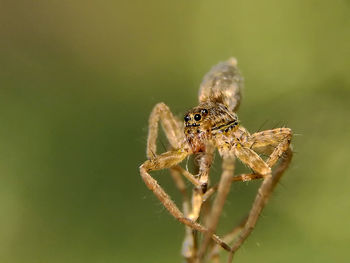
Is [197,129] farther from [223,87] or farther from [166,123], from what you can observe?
[223,87]

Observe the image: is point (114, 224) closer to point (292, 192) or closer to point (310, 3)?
point (292, 192)

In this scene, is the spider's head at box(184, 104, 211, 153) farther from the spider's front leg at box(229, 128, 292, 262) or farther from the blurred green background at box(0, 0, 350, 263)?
the blurred green background at box(0, 0, 350, 263)

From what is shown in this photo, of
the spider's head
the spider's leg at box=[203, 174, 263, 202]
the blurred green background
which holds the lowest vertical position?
the blurred green background

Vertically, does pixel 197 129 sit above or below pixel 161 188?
above

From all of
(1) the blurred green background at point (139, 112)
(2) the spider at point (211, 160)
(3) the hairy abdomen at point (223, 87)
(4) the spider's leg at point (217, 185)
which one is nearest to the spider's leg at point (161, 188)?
(2) the spider at point (211, 160)

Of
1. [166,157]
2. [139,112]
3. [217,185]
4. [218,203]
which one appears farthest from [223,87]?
[139,112]

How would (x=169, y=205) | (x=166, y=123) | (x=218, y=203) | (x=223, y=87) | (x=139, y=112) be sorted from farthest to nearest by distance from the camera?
(x=139, y=112) < (x=223, y=87) < (x=166, y=123) < (x=169, y=205) < (x=218, y=203)

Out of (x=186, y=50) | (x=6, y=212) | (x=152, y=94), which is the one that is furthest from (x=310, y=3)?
(x=6, y=212)

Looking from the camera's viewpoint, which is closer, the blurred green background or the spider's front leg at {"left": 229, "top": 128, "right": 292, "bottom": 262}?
the spider's front leg at {"left": 229, "top": 128, "right": 292, "bottom": 262}

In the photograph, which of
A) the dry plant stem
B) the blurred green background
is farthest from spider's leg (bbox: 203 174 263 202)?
the blurred green background
